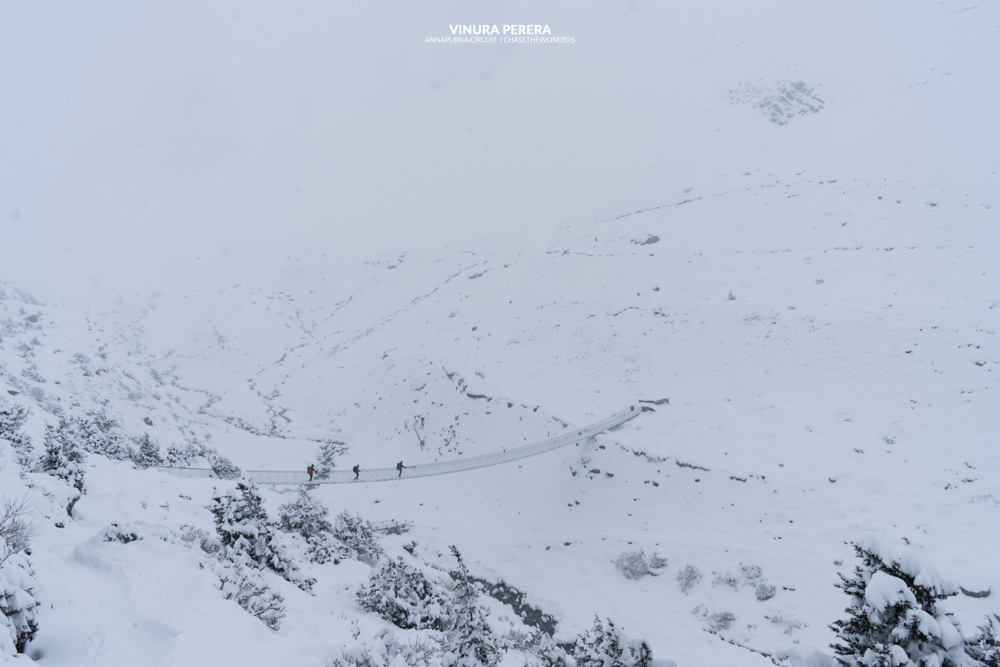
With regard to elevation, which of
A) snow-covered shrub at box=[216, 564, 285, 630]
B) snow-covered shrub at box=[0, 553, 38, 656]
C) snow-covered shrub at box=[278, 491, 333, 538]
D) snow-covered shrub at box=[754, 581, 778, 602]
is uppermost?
snow-covered shrub at box=[0, 553, 38, 656]

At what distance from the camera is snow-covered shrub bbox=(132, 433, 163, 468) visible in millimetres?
17942

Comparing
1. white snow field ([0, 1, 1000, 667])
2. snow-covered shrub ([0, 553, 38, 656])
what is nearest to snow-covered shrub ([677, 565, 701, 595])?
white snow field ([0, 1, 1000, 667])

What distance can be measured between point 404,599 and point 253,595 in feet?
12.9

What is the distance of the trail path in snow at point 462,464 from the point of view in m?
20.3

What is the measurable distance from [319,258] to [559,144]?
137ft

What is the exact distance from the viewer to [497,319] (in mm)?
35500

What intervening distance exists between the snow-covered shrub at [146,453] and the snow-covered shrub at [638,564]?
1749 centimetres

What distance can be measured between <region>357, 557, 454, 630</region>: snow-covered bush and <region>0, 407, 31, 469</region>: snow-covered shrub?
808cm

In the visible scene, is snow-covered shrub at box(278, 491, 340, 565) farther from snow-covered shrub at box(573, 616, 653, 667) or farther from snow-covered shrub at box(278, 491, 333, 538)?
snow-covered shrub at box(573, 616, 653, 667)

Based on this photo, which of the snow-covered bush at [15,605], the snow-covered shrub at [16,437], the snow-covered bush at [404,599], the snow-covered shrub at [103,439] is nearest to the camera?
the snow-covered bush at [15,605]

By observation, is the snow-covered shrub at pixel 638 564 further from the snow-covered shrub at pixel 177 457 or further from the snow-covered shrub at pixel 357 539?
the snow-covered shrub at pixel 177 457

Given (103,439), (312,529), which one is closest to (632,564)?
(312,529)

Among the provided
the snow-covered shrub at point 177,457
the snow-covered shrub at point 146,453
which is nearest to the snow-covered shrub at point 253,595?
the snow-covered shrub at point 146,453

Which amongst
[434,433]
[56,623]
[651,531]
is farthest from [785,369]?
[56,623]
